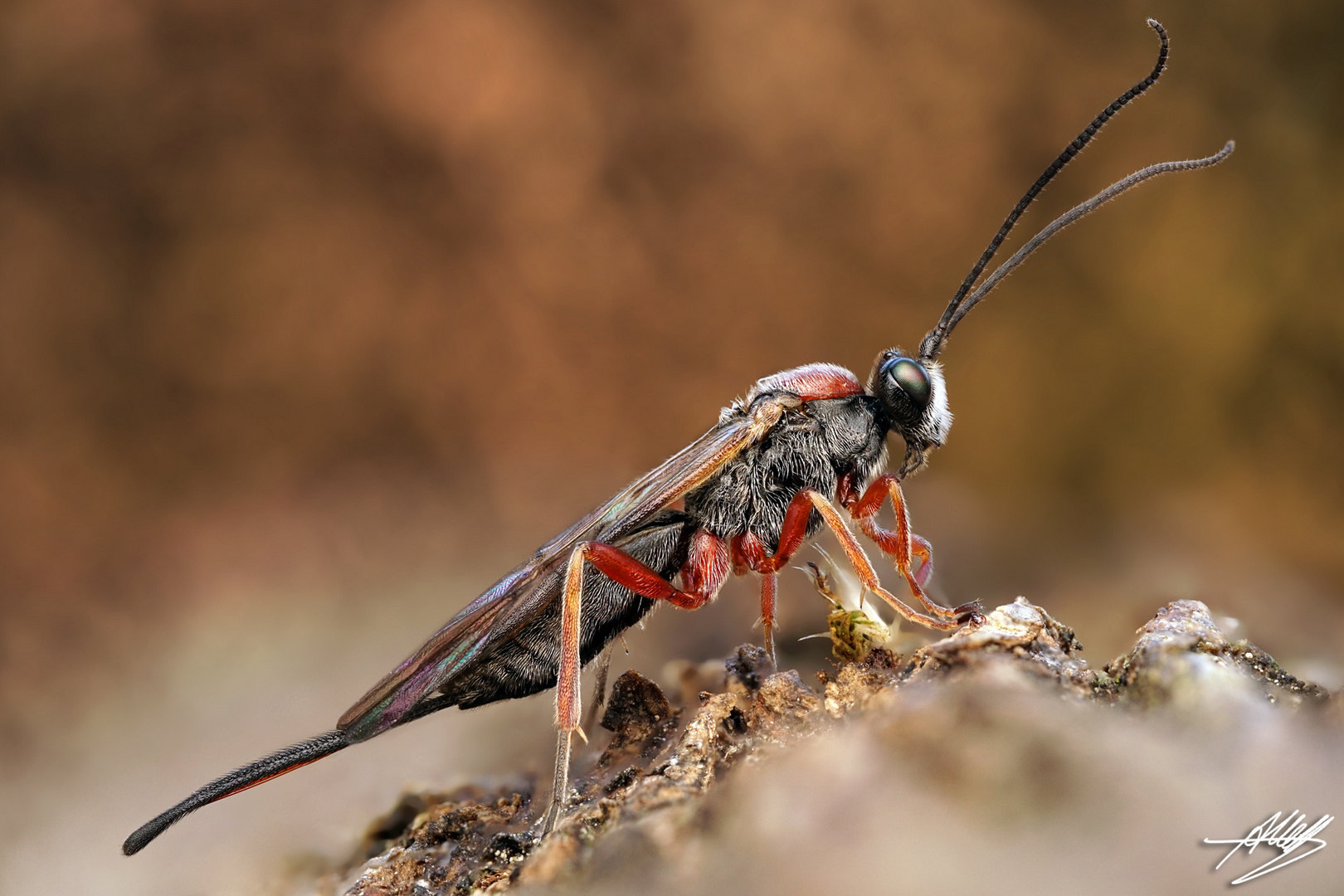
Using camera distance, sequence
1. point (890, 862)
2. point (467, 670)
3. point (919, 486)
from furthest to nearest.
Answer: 1. point (919, 486)
2. point (467, 670)
3. point (890, 862)

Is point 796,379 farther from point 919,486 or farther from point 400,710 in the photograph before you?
point 919,486

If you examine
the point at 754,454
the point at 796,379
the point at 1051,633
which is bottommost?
the point at 1051,633

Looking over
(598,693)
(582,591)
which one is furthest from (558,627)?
(598,693)

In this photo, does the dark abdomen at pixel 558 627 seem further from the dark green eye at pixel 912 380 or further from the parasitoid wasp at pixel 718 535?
the dark green eye at pixel 912 380

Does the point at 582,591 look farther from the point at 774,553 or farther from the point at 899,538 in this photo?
the point at 899,538

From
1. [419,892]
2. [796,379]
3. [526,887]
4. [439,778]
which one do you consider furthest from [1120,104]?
[439,778]

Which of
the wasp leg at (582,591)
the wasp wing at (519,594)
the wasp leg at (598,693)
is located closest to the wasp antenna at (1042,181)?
the wasp wing at (519,594)

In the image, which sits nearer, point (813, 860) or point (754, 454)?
point (813, 860)
